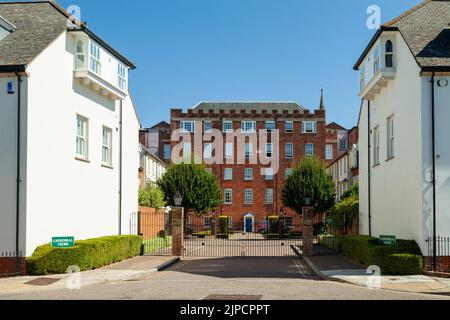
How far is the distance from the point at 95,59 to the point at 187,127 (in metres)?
54.1

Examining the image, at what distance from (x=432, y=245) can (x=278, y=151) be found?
61684 mm

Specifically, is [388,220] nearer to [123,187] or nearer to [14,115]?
[123,187]

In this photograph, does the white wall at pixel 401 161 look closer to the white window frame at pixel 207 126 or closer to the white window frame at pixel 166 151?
the white window frame at pixel 207 126

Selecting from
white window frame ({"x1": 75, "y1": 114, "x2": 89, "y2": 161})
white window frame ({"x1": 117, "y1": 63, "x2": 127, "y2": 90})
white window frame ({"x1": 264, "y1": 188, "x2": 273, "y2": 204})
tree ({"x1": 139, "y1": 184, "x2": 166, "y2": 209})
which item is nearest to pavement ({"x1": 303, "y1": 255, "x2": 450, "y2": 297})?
white window frame ({"x1": 75, "y1": 114, "x2": 89, "y2": 161})

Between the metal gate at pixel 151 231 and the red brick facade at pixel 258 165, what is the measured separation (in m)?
27.9

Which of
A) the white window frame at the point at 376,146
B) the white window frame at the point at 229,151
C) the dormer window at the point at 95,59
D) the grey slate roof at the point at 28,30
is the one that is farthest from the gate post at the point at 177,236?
the white window frame at the point at 229,151

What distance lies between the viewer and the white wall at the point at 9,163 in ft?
66.4

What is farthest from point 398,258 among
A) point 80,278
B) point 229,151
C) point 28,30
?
point 229,151

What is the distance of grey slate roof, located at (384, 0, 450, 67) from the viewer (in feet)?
68.7

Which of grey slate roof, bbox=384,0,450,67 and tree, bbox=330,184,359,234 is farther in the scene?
tree, bbox=330,184,359,234

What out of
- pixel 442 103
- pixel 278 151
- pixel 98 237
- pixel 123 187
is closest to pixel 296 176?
pixel 278 151

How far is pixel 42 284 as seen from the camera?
18250 millimetres

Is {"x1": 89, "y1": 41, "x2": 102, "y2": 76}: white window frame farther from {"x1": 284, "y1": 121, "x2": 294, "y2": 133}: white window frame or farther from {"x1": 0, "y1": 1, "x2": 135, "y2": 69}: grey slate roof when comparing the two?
{"x1": 284, "y1": 121, "x2": 294, "y2": 133}: white window frame

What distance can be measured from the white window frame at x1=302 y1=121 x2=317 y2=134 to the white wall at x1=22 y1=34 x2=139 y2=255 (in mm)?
54535
